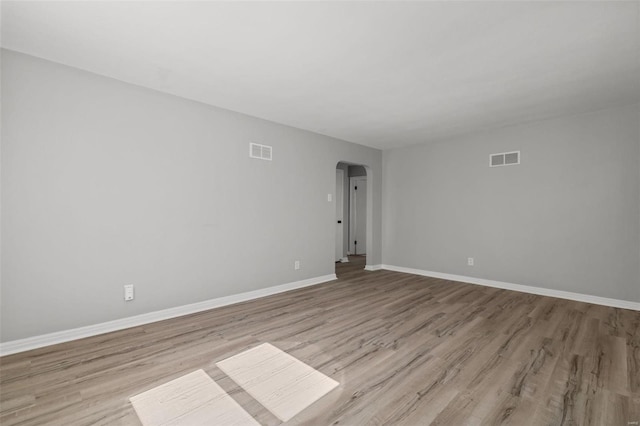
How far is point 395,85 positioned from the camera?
303 centimetres

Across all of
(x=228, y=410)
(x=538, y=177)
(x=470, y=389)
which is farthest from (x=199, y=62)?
(x=538, y=177)

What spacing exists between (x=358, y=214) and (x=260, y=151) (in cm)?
426

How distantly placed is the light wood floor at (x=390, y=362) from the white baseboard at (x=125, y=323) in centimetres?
10

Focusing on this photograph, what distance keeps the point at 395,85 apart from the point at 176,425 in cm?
326

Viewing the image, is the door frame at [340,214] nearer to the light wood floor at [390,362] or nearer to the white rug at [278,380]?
the light wood floor at [390,362]

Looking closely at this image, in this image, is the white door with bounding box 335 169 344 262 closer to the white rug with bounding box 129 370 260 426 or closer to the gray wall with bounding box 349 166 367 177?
the gray wall with bounding box 349 166 367 177

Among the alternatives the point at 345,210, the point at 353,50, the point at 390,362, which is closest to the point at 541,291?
the point at 390,362

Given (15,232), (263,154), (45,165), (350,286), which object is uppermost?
(263,154)

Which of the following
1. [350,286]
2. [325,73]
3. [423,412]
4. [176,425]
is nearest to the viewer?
[176,425]

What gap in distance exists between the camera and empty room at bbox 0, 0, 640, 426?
189 centimetres

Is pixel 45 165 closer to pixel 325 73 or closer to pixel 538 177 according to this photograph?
pixel 325 73

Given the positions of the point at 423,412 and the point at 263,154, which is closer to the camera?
the point at 423,412

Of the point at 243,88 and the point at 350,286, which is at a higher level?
the point at 243,88

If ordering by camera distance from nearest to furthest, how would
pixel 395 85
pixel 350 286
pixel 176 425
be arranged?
1. pixel 176 425
2. pixel 395 85
3. pixel 350 286
